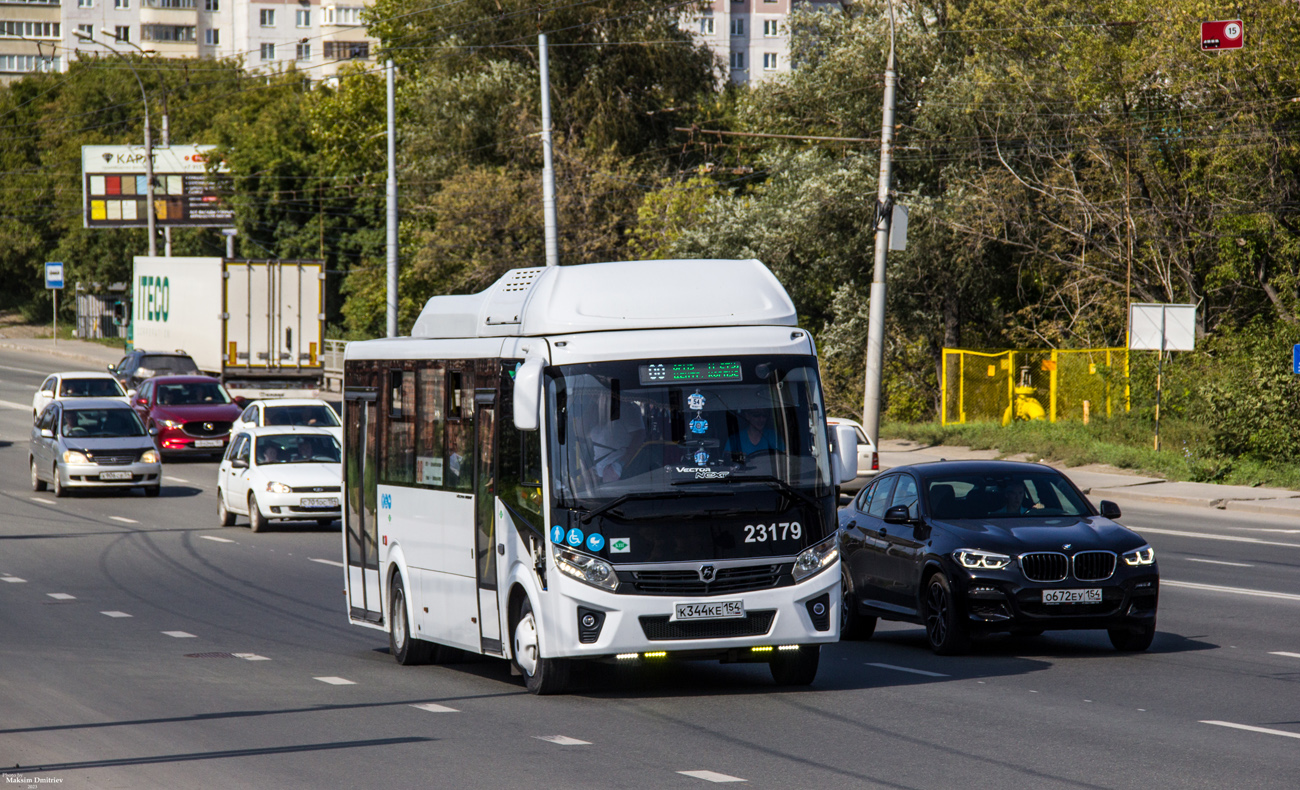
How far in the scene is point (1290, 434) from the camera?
32.2 metres

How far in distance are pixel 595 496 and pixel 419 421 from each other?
257 cm

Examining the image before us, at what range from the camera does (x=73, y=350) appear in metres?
76.9

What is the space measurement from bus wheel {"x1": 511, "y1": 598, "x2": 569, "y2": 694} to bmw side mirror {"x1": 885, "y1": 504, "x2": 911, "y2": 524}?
355 centimetres

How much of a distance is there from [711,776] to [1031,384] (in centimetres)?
3662

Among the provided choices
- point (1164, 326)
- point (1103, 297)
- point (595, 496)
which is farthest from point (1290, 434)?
point (595, 496)

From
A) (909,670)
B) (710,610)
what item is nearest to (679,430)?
(710,610)

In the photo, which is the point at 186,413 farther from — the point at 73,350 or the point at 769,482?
the point at 73,350

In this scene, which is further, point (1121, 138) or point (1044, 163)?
point (1044, 163)

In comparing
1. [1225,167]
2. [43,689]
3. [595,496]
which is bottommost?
[43,689]

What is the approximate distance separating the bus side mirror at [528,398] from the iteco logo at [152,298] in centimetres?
3922

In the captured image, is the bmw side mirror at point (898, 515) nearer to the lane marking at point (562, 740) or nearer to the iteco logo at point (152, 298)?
the lane marking at point (562, 740)

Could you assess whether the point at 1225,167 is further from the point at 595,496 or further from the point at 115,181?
the point at 115,181

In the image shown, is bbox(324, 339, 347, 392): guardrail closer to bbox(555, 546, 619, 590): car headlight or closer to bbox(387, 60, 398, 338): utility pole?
bbox(387, 60, 398, 338): utility pole

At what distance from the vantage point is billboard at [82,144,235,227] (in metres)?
79.1
